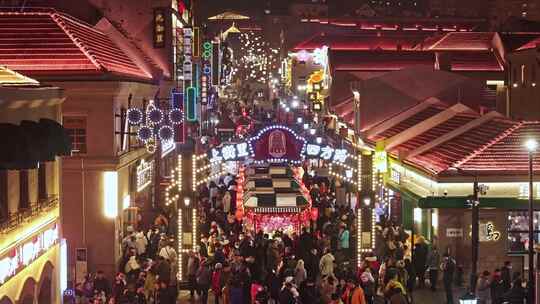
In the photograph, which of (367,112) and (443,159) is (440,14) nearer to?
(367,112)

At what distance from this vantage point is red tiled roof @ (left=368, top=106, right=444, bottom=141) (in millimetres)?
34406

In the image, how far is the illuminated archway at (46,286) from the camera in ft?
57.0

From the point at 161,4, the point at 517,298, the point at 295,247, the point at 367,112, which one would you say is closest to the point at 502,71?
the point at 367,112

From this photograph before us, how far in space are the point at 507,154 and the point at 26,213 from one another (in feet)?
47.6

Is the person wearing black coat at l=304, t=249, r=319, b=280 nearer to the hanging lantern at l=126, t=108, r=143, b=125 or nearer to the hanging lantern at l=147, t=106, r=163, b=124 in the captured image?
the hanging lantern at l=126, t=108, r=143, b=125

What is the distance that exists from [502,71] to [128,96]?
29112mm

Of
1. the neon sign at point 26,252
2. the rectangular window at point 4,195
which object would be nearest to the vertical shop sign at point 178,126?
the neon sign at point 26,252

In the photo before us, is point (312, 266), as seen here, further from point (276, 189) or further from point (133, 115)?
point (133, 115)

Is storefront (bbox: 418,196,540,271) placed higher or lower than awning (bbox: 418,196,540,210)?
lower

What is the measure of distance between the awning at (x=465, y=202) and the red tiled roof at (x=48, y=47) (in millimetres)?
9800

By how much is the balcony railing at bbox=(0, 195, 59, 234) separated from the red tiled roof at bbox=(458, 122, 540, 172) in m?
12.0

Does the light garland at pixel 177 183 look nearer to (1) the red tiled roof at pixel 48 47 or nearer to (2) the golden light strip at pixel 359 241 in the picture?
(1) the red tiled roof at pixel 48 47

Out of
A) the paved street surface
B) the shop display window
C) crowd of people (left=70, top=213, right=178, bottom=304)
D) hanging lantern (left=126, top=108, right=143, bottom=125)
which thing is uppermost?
hanging lantern (left=126, top=108, right=143, bottom=125)

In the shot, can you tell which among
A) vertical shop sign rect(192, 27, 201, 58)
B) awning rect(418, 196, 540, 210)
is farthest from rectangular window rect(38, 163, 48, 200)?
vertical shop sign rect(192, 27, 201, 58)
